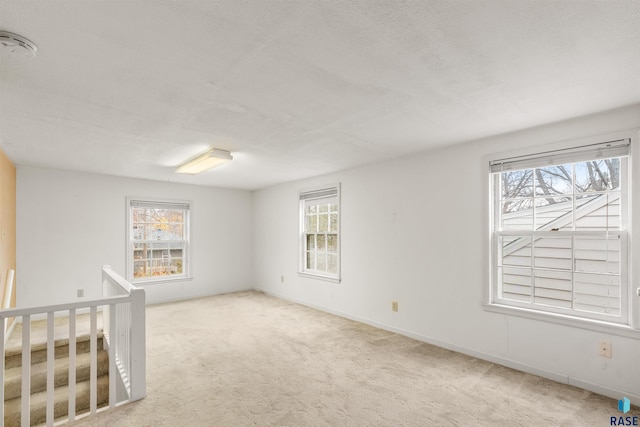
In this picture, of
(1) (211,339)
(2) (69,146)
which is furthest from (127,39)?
(1) (211,339)

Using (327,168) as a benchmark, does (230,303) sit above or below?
below

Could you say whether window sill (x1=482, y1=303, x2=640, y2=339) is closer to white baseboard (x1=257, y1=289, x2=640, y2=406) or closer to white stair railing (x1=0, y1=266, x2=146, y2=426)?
white baseboard (x1=257, y1=289, x2=640, y2=406)

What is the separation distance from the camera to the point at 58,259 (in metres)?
4.75

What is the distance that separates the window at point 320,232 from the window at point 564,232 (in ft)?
7.80

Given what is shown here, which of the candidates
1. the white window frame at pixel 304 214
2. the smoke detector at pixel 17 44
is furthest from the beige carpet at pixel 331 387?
the smoke detector at pixel 17 44

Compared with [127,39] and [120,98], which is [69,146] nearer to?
[120,98]

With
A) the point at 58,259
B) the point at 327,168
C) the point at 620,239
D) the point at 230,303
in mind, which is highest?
the point at 327,168

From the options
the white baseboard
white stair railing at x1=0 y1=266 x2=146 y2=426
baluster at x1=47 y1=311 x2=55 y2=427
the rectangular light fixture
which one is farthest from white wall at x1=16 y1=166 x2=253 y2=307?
the white baseboard

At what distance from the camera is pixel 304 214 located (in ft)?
19.0

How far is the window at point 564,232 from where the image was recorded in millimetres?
2580

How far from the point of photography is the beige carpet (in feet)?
7.32

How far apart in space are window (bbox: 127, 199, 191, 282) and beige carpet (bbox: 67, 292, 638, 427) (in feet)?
6.24

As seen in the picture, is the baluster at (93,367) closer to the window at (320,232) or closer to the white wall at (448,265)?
the white wall at (448,265)

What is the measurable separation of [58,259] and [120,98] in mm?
3800
